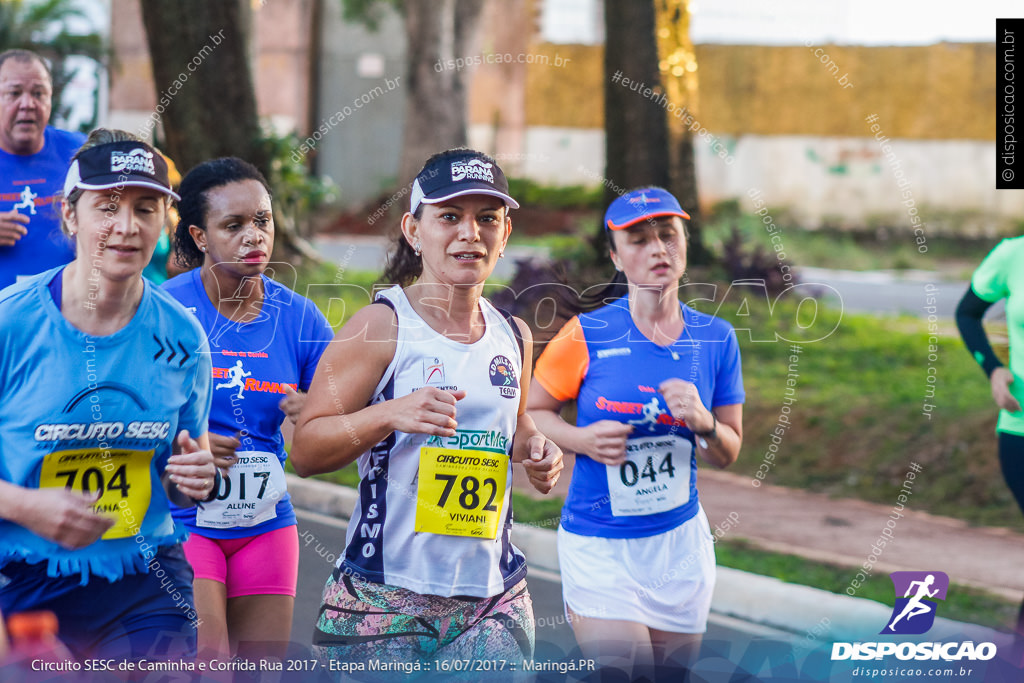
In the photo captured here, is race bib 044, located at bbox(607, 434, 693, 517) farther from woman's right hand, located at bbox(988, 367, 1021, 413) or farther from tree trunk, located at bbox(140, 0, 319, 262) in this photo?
tree trunk, located at bbox(140, 0, 319, 262)

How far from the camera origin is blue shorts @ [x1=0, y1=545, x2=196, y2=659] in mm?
2938

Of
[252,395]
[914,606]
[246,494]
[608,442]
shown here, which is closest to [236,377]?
[252,395]

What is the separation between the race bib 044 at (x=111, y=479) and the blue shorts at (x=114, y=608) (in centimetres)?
14

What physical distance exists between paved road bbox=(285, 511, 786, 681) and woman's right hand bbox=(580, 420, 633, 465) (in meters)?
0.89

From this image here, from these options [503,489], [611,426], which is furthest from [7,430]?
Answer: [611,426]

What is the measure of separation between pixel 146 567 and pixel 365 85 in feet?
82.2

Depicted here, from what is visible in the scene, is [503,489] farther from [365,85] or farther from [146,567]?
[365,85]

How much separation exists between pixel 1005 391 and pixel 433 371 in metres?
2.73

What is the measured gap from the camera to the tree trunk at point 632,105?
10.8 m

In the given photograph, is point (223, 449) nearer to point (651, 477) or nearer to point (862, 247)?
point (651, 477)

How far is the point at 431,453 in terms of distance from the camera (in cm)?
307

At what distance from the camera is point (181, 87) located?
31.8 ft

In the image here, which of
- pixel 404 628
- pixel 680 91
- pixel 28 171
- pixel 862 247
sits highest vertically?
pixel 862 247

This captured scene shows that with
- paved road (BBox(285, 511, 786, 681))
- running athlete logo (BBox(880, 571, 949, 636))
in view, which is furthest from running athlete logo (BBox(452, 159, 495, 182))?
running athlete logo (BBox(880, 571, 949, 636))
